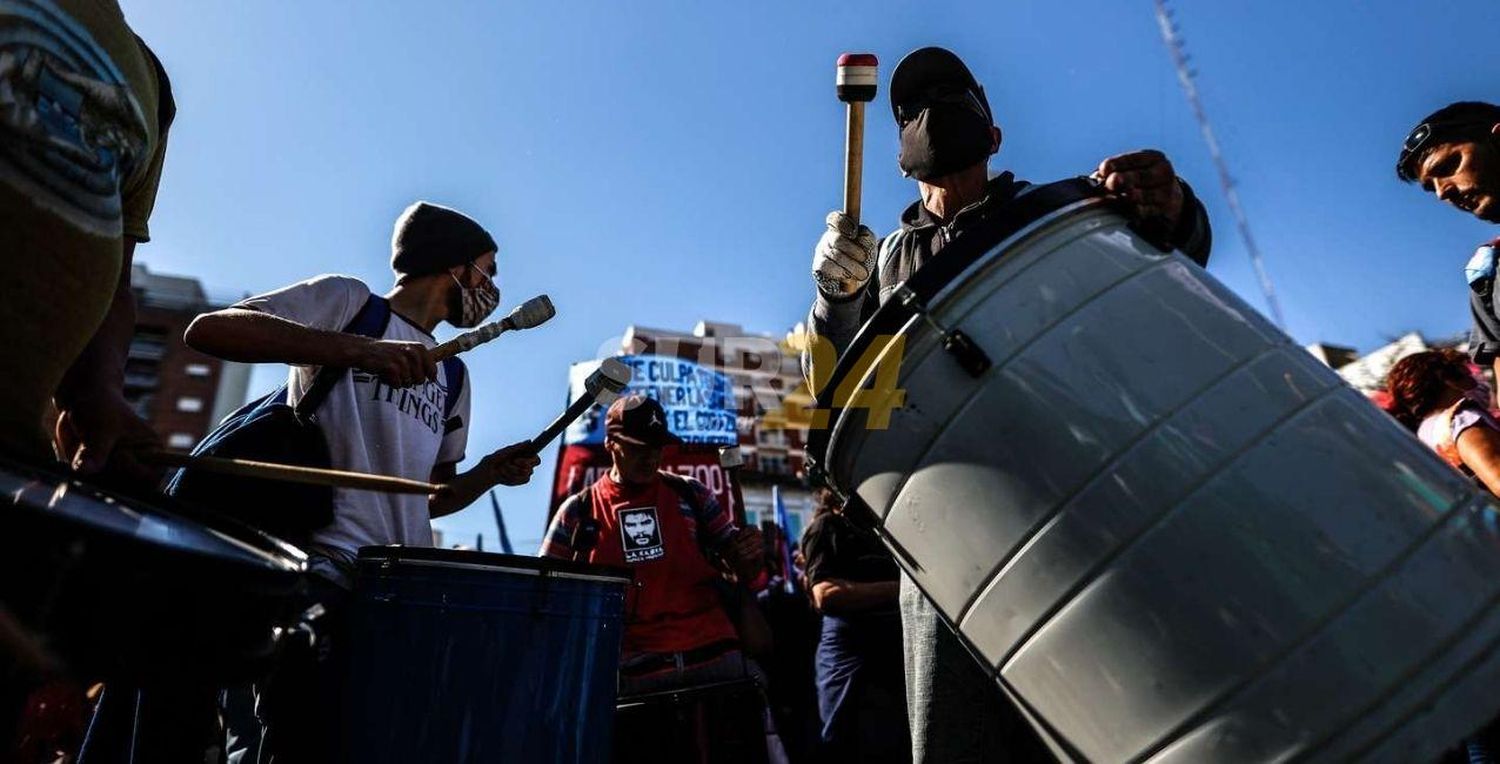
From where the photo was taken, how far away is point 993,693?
1.88 meters

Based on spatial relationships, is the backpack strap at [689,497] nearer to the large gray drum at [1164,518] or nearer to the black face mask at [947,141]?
the black face mask at [947,141]

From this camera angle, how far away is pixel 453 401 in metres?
2.89

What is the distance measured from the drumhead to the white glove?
1.17 meters

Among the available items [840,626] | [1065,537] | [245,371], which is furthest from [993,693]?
[245,371]

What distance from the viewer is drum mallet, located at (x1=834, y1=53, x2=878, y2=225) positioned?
1836 millimetres

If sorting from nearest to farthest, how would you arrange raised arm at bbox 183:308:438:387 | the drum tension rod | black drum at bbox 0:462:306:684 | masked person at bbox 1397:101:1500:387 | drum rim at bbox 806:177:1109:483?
black drum at bbox 0:462:306:684, the drum tension rod, drum rim at bbox 806:177:1109:483, raised arm at bbox 183:308:438:387, masked person at bbox 1397:101:1500:387

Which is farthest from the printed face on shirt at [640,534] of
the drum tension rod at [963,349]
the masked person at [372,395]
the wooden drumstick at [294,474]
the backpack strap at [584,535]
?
the drum tension rod at [963,349]

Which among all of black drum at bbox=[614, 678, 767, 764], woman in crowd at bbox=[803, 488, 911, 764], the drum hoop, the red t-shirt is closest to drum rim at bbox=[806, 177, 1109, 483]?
the drum hoop

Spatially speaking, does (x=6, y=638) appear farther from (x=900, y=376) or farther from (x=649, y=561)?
(x=649, y=561)

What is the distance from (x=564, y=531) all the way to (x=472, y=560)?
75.1 inches

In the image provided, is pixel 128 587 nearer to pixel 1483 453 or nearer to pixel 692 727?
pixel 692 727

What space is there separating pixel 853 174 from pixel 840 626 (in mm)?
2867

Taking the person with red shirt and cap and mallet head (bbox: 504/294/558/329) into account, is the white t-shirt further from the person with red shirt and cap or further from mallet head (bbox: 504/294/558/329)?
the person with red shirt and cap

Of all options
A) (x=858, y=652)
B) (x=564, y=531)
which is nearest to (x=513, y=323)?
(x=564, y=531)
